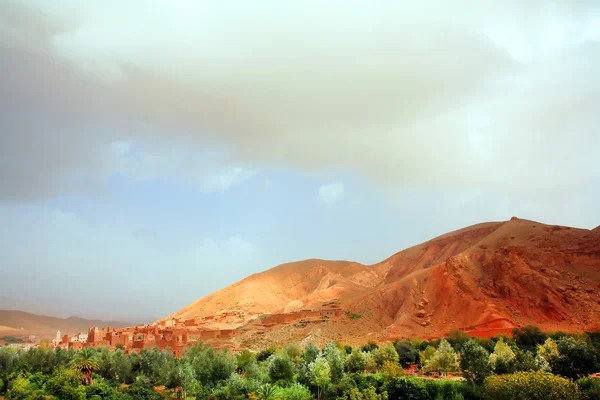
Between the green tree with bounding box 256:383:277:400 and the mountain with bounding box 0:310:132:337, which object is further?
the mountain with bounding box 0:310:132:337

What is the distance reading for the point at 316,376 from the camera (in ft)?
85.9

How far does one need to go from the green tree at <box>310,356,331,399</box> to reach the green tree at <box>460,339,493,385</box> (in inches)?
314

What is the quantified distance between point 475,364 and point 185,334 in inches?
1379

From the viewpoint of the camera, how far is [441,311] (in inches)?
2308

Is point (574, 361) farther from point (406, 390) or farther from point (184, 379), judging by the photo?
point (184, 379)

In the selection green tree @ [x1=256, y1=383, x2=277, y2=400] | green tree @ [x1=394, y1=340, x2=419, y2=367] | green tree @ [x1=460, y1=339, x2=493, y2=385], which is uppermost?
green tree @ [x1=460, y1=339, x2=493, y2=385]

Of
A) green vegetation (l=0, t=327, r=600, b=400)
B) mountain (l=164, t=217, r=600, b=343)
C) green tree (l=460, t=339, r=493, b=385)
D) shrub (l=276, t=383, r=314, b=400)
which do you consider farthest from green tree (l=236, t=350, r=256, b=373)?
green tree (l=460, t=339, r=493, b=385)

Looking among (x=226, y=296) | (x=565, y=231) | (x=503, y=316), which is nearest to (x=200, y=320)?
(x=226, y=296)

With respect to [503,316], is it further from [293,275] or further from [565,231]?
[293,275]

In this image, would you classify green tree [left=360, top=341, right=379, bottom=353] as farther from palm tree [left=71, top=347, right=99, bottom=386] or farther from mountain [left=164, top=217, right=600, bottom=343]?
palm tree [left=71, top=347, right=99, bottom=386]

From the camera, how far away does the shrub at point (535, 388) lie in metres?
17.3

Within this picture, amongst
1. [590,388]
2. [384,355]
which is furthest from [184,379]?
[590,388]

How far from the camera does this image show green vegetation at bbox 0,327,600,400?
823 inches

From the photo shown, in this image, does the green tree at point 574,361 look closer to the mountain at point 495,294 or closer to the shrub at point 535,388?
the shrub at point 535,388
